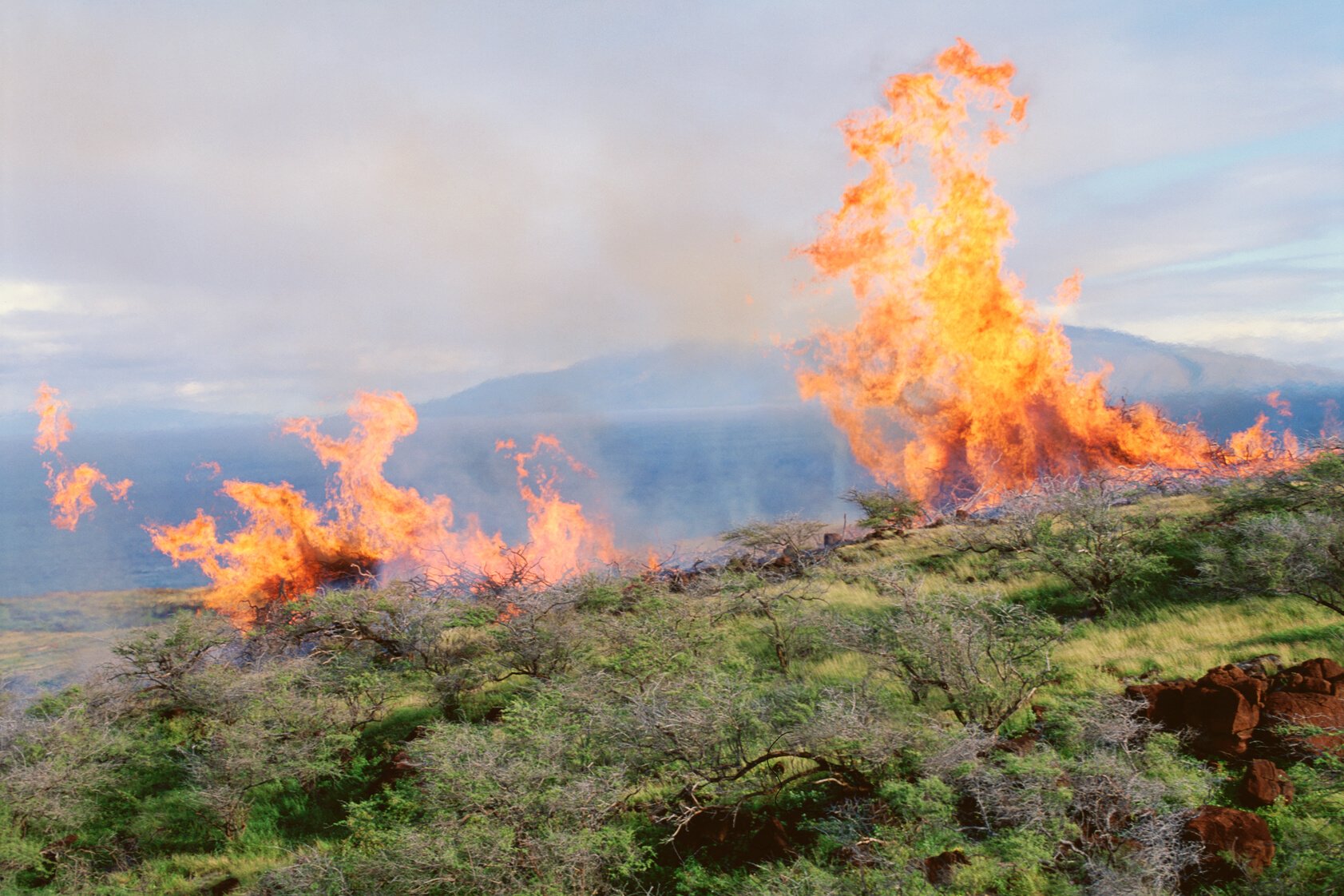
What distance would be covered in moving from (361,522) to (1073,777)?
3797 cm

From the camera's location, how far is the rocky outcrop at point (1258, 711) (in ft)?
29.2

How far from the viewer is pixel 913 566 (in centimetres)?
2306

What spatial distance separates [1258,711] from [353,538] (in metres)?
38.1

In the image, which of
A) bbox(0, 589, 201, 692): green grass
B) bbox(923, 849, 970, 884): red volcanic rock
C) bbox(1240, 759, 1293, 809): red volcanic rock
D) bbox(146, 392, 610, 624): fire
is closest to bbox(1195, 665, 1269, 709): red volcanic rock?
bbox(1240, 759, 1293, 809): red volcanic rock

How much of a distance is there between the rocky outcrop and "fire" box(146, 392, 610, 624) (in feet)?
79.5

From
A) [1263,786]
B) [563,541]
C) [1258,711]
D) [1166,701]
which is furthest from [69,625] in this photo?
[1258,711]

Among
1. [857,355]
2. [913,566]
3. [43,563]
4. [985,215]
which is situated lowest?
[43,563]

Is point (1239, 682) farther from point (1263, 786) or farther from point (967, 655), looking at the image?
point (967, 655)

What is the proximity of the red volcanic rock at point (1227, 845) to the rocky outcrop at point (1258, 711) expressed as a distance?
1.79 metres

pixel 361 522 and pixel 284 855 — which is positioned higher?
pixel 361 522

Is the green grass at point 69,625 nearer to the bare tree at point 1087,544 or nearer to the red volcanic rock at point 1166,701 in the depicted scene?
the red volcanic rock at point 1166,701

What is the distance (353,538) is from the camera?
122ft

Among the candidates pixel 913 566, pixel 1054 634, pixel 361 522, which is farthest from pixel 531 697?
pixel 361 522

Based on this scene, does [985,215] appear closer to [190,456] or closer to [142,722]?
[142,722]
